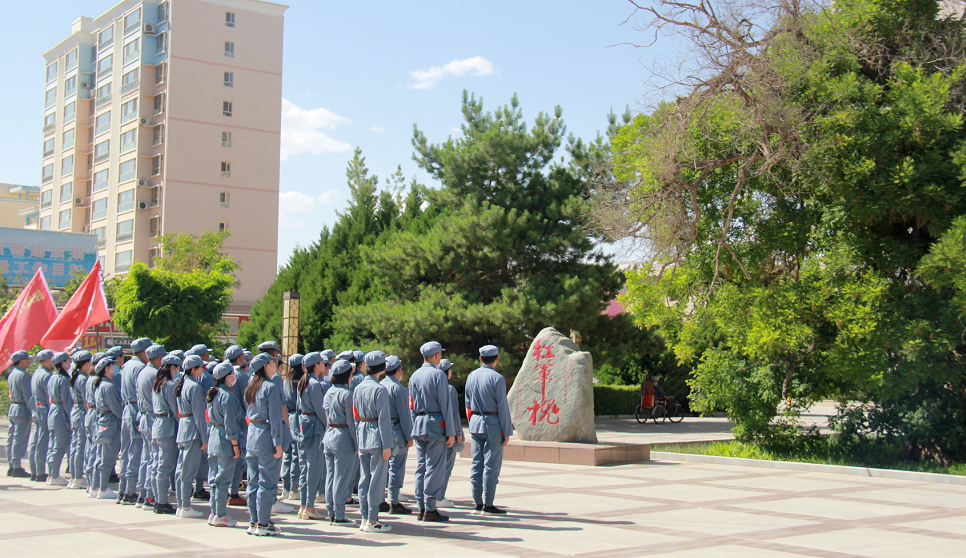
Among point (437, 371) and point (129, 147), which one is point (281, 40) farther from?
point (437, 371)

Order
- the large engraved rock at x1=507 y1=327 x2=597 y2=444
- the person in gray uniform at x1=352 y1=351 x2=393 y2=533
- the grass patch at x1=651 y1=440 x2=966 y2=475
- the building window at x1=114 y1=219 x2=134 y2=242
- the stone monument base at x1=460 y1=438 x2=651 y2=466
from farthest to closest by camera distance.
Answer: the building window at x1=114 y1=219 x2=134 y2=242
the large engraved rock at x1=507 y1=327 x2=597 y2=444
the stone monument base at x1=460 y1=438 x2=651 y2=466
the grass patch at x1=651 y1=440 x2=966 y2=475
the person in gray uniform at x1=352 y1=351 x2=393 y2=533

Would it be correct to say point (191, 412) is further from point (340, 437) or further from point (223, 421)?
point (340, 437)

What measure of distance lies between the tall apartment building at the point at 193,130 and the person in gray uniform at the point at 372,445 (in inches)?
1660

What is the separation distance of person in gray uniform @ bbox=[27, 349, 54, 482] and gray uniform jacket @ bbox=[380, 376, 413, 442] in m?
6.15

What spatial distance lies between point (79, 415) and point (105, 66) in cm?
4872

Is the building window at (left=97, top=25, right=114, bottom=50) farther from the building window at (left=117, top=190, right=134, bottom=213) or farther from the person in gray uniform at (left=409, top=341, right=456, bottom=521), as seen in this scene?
the person in gray uniform at (left=409, top=341, right=456, bottom=521)

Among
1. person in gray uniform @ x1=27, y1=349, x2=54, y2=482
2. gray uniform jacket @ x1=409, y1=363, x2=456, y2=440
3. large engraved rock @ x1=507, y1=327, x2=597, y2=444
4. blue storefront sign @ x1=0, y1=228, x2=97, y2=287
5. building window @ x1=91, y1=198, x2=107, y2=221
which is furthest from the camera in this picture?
building window @ x1=91, y1=198, x2=107, y2=221

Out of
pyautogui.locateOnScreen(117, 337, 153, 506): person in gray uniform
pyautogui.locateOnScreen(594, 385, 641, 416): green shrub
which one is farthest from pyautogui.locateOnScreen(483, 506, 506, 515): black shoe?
pyautogui.locateOnScreen(594, 385, 641, 416): green shrub

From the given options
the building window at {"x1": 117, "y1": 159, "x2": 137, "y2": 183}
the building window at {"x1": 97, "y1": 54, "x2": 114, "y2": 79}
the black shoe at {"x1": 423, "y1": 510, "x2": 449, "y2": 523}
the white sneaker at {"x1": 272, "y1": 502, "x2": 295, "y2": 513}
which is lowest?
the white sneaker at {"x1": 272, "y1": 502, "x2": 295, "y2": 513}

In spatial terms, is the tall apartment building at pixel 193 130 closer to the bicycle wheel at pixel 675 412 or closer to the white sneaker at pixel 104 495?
the bicycle wheel at pixel 675 412

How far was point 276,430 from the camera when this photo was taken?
25.8 feet

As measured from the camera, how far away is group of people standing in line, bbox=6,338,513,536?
8008mm

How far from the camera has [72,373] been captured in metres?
11.0

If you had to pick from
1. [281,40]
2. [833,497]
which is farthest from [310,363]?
[281,40]
